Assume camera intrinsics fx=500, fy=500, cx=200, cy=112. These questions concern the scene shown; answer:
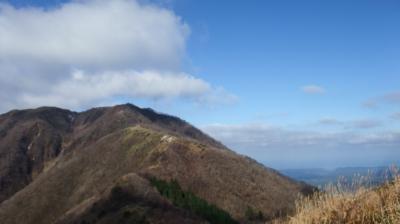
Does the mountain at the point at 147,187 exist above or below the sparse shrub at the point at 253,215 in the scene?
above

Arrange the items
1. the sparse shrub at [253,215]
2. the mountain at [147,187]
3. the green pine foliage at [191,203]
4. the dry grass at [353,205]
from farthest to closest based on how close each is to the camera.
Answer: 1. the sparse shrub at [253,215]
2. the green pine foliage at [191,203]
3. the mountain at [147,187]
4. the dry grass at [353,205]

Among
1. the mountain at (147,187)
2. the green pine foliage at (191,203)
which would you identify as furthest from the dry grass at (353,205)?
the green pine foliage at (191,203)

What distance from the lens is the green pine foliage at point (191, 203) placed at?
94.1 metres

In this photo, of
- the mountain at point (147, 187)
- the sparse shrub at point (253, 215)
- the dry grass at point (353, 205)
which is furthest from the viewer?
the sparse shrub at point (253, 215)

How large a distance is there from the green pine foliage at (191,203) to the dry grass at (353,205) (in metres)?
79.3

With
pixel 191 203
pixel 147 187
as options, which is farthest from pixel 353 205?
pixel 191 203

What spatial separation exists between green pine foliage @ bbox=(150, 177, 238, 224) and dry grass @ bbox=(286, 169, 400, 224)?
7933 centimetres

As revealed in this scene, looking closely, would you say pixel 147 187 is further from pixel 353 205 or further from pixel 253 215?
pixel 353 205

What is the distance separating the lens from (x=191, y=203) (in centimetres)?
10000

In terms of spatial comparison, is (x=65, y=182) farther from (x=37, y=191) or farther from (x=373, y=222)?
(x=373, y=222)

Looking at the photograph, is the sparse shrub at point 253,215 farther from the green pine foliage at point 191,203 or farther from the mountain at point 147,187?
the green pine foliage at point 191,203

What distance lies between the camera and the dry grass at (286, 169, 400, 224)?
11.8 m

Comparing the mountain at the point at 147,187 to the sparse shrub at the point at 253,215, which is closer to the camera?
the mountain at the point at 147,187

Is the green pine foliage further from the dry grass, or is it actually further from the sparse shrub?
the dry grass
